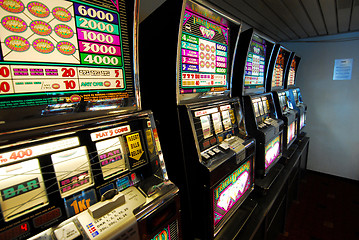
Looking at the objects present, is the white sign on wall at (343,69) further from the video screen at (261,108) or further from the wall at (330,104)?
the video screen at (261,108)

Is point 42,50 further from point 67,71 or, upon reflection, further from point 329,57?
point 329,57

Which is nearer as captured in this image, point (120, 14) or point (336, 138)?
point (120, 14)

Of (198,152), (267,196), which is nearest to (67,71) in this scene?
(198,152)

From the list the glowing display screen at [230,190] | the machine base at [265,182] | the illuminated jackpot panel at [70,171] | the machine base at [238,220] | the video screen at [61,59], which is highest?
the video screen at [61,59]

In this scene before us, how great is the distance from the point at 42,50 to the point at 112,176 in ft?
2.11

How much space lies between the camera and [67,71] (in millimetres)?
829

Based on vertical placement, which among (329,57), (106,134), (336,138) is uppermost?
(329,57)

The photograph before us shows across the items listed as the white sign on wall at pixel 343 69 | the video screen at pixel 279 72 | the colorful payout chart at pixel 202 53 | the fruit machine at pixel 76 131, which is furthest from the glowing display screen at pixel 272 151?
the white sign on wall at pixel 343 69

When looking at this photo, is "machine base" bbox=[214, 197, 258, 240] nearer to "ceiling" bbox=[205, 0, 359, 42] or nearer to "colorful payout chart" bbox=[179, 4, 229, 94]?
"colorful payout chart" bbox=[179, 4, 229, 94]

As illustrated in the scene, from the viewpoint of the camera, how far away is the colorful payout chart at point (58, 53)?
69 centimetres

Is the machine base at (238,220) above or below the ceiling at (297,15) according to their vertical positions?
below

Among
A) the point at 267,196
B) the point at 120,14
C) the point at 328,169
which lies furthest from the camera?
the point at 328,169

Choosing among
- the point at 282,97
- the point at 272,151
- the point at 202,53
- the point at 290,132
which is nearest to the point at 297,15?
the point at 282,97

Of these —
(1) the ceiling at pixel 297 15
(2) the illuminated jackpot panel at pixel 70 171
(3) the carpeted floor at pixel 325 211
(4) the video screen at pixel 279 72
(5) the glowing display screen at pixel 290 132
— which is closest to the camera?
(2) the illuminated jackpot panel at pixel 70 171
